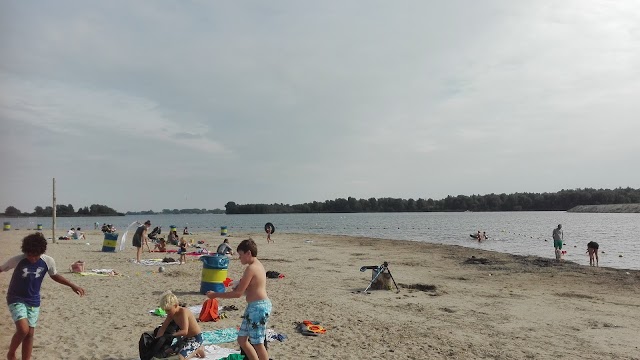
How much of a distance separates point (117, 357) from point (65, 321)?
8.84 ft

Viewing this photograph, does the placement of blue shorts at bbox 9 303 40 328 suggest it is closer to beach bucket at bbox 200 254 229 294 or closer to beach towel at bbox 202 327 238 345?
beach towel at bbox 202 327 238 345

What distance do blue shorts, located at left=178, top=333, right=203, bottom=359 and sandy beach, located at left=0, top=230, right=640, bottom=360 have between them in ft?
3.32

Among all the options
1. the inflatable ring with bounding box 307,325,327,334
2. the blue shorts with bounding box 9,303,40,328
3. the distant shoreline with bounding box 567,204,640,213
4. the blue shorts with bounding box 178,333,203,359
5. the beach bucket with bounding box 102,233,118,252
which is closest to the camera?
the blue shorts with bounding box 9,303,40,328

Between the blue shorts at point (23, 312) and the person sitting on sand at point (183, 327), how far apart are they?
1496 millimetres

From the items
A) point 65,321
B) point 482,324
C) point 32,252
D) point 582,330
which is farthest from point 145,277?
point 582,330

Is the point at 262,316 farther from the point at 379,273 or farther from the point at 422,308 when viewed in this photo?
the point at 379,273

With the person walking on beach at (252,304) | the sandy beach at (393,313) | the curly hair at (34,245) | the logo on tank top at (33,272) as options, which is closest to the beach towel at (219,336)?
the sandy beach at (393,313)

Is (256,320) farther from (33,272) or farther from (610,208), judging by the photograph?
(610,208)

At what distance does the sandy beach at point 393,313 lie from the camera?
24.2ft

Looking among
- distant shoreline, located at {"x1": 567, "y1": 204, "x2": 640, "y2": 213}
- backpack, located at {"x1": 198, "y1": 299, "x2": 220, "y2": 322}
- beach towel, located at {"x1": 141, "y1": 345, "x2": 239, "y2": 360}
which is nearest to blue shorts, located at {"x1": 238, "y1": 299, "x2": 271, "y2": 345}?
beach towel, located at {"x1": 141, "y1": 345, "x2": 239, "y2": 360}

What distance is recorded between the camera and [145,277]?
14.1 m

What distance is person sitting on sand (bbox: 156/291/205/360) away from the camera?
6.13 metres

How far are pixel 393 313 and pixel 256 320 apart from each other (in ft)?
17.4

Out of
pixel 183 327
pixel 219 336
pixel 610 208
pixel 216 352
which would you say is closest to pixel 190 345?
pixel 183 327
